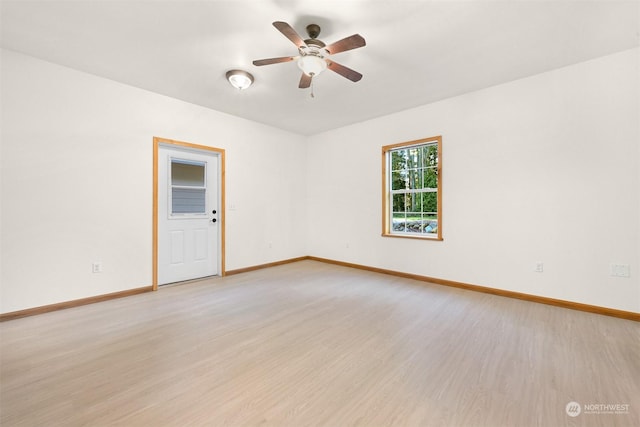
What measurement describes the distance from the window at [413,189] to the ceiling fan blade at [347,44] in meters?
2.32

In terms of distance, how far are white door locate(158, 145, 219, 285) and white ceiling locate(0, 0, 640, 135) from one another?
1054mm

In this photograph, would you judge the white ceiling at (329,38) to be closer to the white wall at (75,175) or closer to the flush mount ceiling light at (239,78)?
the flush mount ceiling light at (239,78)

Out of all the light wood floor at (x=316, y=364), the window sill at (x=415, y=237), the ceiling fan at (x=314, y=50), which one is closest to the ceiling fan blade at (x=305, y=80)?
the ceiling fan at (x=314, y=50)

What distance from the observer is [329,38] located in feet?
7.99

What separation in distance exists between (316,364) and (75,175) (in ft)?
11.2

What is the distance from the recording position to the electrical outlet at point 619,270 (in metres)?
2.66

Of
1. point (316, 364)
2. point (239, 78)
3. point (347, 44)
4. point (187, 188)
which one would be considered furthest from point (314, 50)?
point (187, 188)

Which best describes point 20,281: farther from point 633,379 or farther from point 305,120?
point 633,379

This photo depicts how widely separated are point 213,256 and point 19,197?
232cm

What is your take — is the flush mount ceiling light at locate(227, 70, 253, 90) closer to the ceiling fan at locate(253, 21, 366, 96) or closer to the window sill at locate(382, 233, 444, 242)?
the ceiling fan at locate(253, 21, 366, 96)

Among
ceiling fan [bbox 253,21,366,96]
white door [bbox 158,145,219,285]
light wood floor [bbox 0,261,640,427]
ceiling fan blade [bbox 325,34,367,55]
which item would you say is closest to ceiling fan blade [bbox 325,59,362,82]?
ceiling fan [bbox 253,21,366,96]

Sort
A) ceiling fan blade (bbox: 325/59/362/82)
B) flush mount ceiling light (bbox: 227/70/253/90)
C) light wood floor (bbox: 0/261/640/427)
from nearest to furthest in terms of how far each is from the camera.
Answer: light wood floor (bbox: 0/261/640/427)
ceiling fan blade (bbox: 325/59/362/82)
flush mount ceiling light (bbox: 227/70/253/90)

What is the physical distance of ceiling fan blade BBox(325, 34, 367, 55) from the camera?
6.59 feet

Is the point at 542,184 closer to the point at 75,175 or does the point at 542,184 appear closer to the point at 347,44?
the point at 347,44
